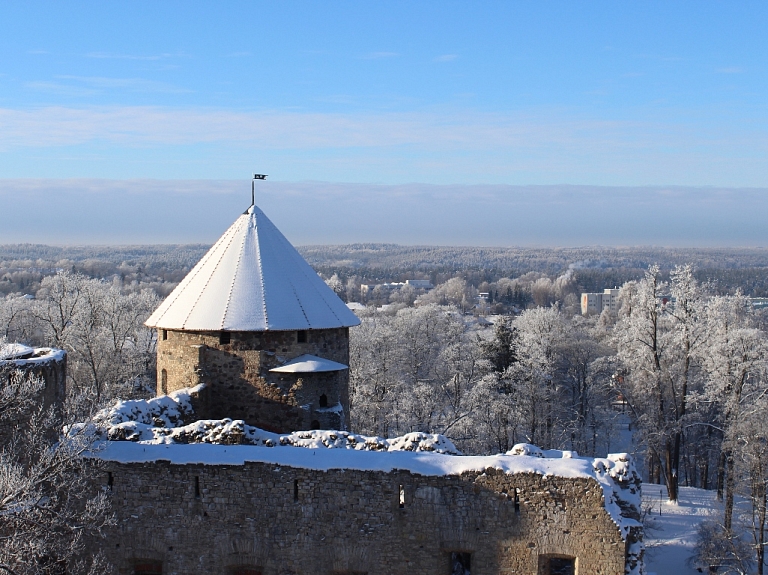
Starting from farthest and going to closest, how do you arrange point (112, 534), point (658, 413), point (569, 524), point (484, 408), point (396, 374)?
point (396, 374)
point (484, 408)
point (658, 413)
point (112, 534)
point (569, 524)

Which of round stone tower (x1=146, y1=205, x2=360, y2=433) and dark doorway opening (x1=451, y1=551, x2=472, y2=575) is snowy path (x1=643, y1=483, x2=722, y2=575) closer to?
dark doorway opening (x1=451, y1=551, x2=472, y2=575)

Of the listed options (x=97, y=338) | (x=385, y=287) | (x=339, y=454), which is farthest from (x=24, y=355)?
(x=385, y=287)

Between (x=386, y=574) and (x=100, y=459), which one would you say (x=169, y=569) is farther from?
(x=386, y=574)

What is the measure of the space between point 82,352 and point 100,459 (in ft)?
85.0

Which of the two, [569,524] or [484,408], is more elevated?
[569,524]

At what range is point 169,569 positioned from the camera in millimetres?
10789

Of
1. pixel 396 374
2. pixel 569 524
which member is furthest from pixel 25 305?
pixel 569 524

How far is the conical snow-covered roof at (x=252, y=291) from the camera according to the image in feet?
49.6

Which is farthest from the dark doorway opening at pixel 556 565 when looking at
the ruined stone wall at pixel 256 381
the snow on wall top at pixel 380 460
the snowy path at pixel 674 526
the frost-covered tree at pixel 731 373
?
the frost-covered tree at pixel 731 373

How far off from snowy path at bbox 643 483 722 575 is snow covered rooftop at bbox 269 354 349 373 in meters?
10.3

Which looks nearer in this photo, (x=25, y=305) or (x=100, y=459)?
(x=100, y=459)

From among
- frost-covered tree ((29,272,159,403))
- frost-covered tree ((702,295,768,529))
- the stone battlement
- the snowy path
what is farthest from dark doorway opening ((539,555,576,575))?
frost-covered tree ((29,272,159,403))

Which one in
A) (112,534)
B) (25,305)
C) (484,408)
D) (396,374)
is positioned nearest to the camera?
(112,534)

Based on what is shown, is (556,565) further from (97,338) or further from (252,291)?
(97,338)
